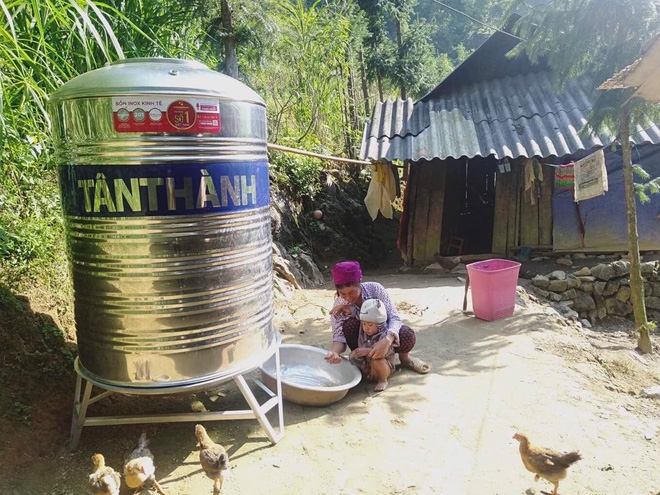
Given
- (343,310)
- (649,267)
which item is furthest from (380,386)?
(649,267)

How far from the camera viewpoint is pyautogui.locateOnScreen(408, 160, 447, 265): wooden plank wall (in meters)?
9.20

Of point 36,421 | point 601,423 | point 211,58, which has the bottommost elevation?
point 601,423

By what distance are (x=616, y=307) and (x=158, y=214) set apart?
756 centimetres

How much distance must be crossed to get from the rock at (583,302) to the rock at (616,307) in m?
0.29

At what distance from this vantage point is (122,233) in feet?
7.94

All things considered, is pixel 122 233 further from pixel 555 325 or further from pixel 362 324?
pixel 555 325

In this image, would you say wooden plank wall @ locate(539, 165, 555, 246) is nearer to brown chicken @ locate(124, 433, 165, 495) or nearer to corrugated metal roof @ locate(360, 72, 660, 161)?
corrugated metal roof @ locate(360, 72, 660, 161)

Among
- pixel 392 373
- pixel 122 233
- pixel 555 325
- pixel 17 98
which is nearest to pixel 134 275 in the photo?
pixel 122 233

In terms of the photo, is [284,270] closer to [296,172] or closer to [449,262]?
[296,172]

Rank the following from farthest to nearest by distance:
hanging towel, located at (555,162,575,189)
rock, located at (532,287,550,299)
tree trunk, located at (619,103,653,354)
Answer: hanging towel, located at (555,162,575,189)
rock, located at (532,287,550,299)
tree trunk, located at (619,103,653,354)

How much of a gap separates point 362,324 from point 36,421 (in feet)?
7.49

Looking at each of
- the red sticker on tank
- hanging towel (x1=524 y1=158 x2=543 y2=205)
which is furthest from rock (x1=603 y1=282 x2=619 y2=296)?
the red sticker on tank

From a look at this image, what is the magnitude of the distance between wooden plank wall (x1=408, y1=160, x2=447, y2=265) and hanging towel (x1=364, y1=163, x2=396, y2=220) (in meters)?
0.60

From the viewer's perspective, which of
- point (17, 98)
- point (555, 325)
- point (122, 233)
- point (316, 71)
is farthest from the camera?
point (316, 71)
